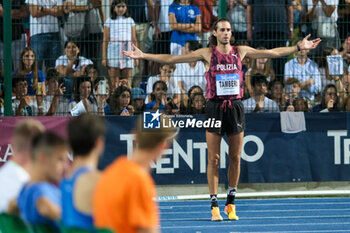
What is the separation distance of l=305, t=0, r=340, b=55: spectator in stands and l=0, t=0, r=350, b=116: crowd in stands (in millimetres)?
16

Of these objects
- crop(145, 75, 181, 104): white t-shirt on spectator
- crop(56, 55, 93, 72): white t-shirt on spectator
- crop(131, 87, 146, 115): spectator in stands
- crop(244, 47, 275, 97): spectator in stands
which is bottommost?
crop(131, 87, 146, 115): spectator in stands

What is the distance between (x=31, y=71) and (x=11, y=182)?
740 centimetres

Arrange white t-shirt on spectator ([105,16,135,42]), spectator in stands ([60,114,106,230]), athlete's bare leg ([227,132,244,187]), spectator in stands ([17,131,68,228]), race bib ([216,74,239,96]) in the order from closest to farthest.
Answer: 1. spectator in stands ([60,114,106,230])
2. spectator in stands ([17,131,68,228])
3. race bib ([216,74,239,96])
4. athlete's bare leg ([227,132,244,187])
5. white t-shirt on spectator ([105,16,135,42])

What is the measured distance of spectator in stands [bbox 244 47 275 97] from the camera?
12.1 meters

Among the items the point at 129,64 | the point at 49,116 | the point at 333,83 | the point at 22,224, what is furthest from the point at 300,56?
the point at 22,224

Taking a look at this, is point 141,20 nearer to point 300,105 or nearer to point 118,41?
point 118,41

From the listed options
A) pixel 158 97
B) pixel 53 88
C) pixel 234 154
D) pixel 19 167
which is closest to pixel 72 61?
pixel 53 88

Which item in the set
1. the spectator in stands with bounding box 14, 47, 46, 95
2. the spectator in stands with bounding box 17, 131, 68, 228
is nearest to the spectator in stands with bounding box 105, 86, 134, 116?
the spectator in stands with bounding box 14, 47, 46, 95

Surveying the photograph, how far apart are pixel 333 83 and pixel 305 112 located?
63 cm

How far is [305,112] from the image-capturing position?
481 inches

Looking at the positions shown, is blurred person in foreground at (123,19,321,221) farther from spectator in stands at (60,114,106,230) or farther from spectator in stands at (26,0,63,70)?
spectator in stands at (60,114,106,230)

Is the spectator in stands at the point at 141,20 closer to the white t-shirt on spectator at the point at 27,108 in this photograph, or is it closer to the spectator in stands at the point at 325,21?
the white t-shirt on spectator at the point at 27,108

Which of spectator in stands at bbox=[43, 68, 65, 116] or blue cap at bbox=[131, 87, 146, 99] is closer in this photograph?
spectator in stands at bbox=[43, 68, 65, 116]

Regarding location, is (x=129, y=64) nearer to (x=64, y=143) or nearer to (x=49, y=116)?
(x=49, y=116)
